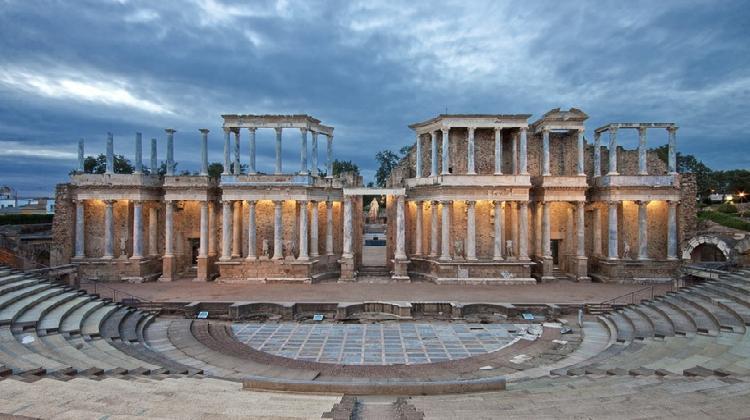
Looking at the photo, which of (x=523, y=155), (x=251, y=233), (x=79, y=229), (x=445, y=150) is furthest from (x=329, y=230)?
(x=79, y=229)

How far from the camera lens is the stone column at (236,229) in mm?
31797

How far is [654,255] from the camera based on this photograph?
3139cm

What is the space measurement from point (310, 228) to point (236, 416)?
2514 centimetres

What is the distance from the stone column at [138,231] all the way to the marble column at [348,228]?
13.8 meters

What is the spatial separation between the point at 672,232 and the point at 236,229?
30366 mm

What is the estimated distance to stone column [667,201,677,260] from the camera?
30.0 metres

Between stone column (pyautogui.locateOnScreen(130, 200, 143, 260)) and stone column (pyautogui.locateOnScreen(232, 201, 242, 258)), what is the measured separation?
19.9 feet

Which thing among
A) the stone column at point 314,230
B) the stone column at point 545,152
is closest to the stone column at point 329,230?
the stone column at point 314,230

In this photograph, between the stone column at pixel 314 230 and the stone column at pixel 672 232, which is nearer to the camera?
the stone column at pixel 672 232

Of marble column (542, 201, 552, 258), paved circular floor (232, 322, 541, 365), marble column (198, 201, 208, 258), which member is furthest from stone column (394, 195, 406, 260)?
marble column (198, 201, 208, 258)

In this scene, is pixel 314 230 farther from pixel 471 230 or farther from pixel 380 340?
pixel 380 340

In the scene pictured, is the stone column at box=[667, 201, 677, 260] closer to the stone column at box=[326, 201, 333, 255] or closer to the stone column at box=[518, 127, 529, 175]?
the stone column at box=[518, 127, 529, 175]

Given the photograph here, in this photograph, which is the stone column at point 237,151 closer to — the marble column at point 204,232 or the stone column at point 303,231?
the marble column at point 204,232

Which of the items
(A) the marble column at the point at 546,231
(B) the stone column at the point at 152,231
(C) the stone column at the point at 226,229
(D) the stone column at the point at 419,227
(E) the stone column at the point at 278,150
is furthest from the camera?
(D) the stone column at the point at 419,227
